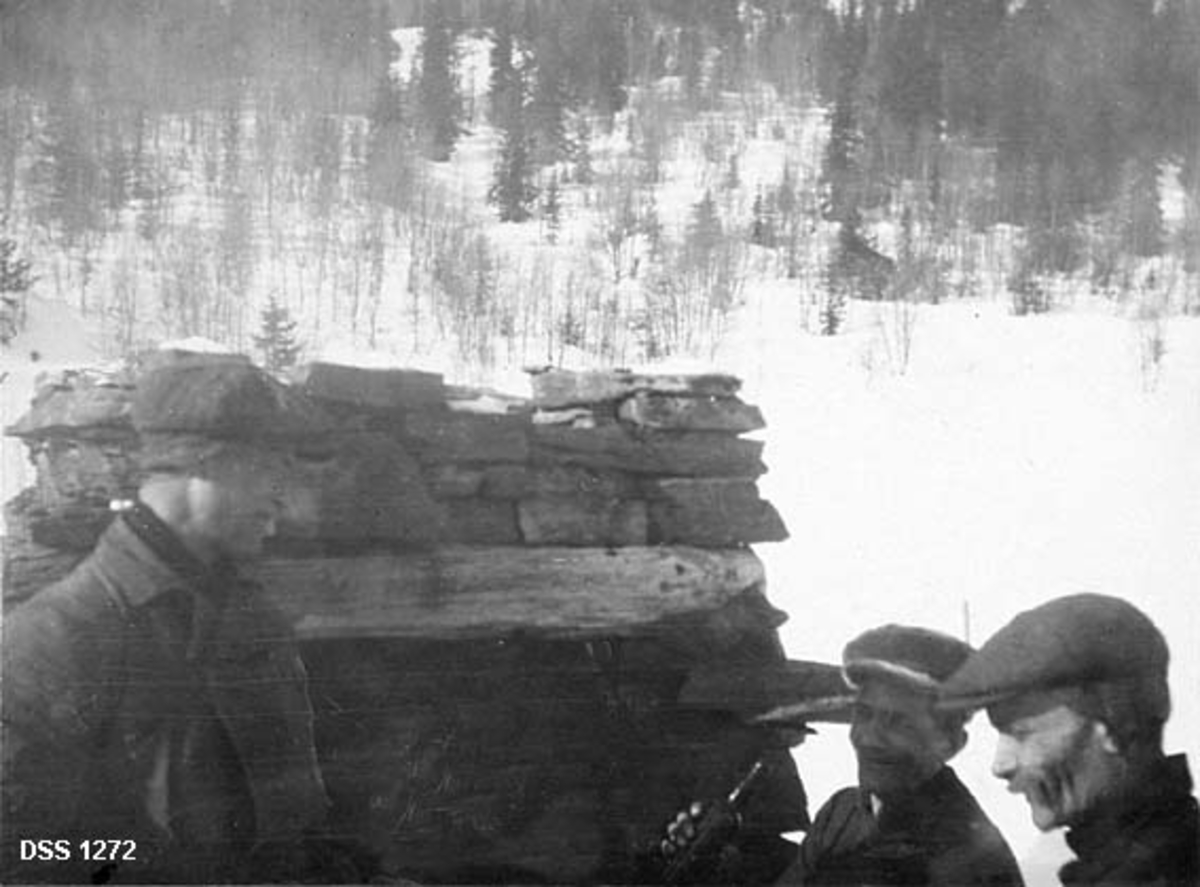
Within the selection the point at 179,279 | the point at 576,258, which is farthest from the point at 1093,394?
the point at 179,279

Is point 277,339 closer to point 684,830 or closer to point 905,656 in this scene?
point 684,830

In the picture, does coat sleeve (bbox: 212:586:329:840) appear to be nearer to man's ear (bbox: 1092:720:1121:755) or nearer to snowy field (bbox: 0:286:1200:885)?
snowy field (bbox: 0:286:1200:885)

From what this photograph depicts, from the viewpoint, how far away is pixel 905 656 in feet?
9.62

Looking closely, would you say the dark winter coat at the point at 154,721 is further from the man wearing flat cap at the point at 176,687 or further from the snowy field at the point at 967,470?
the snowy field at the point at 967,470

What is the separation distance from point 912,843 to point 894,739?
0.69ft

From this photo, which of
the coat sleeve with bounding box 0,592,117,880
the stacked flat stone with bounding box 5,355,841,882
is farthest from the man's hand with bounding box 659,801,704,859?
Result: the coat sleeve with bounding box 0,592,117,880

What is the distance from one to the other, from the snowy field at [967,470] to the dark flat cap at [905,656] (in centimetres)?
3

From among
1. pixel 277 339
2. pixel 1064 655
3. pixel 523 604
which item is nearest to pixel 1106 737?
pixel 1064 655

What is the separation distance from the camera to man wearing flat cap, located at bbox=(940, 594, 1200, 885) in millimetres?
2822

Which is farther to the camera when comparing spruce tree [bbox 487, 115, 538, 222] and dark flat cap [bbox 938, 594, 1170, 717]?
spruce tree [bbox 487, 115, 538, 222]

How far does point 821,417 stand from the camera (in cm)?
299

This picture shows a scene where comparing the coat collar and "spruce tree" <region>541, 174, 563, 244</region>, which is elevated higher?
"spruce tree" <region>541, 174, 563, 244</region>

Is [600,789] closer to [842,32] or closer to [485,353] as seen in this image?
[485,353]

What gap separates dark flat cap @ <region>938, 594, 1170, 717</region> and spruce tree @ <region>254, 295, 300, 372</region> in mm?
1459
